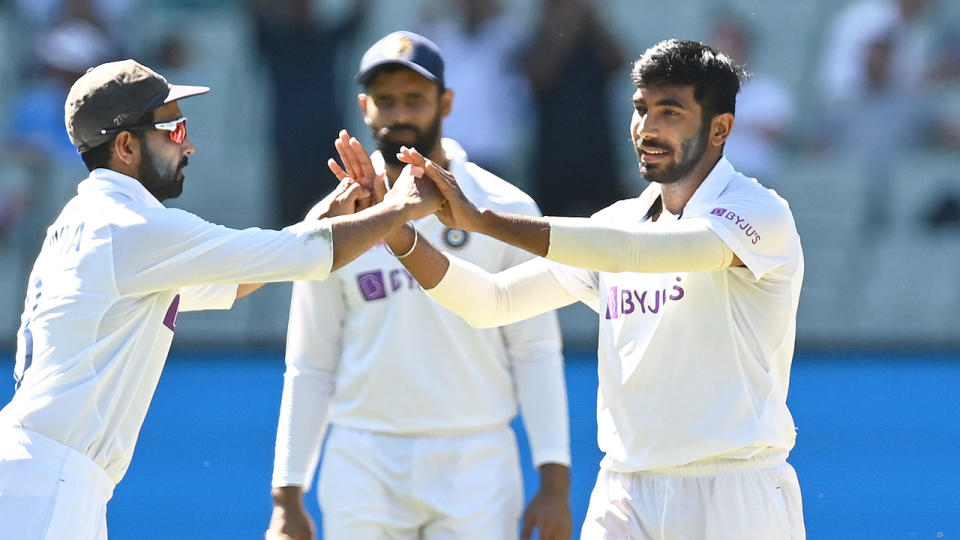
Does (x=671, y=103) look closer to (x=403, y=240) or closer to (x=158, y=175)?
(x=403, y=240)

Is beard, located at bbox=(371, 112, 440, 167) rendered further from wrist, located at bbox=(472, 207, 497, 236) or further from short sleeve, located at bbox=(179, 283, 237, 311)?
wrist, located at bbox=(472, 207, 497, 236)

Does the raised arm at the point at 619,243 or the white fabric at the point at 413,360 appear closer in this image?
the raised arm at the point at 619,243

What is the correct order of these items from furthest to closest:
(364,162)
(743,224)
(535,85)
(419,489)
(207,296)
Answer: (535,85) < (419,489) < (364,162) < (207,296) < (743,224)

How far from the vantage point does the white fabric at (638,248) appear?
12.0ft

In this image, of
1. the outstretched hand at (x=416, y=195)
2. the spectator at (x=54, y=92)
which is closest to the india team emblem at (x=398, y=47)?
the outstretched hand at (x=416, y=195)

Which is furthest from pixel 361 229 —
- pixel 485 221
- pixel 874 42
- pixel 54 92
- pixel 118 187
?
pixel 874 42

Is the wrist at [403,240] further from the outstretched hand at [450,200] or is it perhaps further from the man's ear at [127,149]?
the man's ear at [127,149]

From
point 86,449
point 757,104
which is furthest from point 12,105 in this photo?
point 86,449

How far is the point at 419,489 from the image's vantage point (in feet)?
14.7

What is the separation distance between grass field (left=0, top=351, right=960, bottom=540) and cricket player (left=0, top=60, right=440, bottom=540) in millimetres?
2887

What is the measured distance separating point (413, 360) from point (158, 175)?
99 centimetres

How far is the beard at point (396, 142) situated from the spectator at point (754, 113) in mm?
4083

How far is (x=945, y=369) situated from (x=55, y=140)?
494cm

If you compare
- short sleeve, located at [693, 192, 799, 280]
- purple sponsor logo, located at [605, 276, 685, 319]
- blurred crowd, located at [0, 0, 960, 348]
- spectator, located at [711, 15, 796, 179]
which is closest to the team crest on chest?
purple sponsor logo, located at [605, 276, 685, 319]
